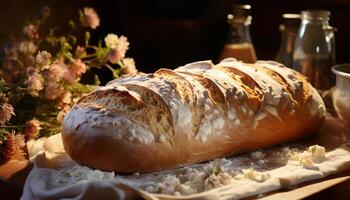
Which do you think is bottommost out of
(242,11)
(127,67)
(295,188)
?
(295,188)

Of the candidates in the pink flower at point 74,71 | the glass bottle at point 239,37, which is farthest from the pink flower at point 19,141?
the glass bottle at point 239,37

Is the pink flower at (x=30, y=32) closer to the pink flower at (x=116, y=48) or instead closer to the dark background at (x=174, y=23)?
the pink flower at (x=116, y=48)

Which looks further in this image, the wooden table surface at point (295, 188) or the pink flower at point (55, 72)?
the pink flower at point (55, 72)

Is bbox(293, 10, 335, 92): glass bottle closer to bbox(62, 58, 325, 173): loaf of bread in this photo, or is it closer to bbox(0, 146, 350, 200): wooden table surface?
bbox(62, 58, 325, 173): loaf of bread

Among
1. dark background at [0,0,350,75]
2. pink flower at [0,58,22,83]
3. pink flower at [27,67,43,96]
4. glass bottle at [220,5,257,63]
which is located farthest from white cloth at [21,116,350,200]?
dark background at [0,0,350,75]


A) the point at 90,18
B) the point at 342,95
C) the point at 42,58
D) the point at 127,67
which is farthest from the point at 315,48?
the point at 42,58

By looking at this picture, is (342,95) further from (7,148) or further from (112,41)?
(7,148)

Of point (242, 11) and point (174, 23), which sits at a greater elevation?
point (242, 11)
